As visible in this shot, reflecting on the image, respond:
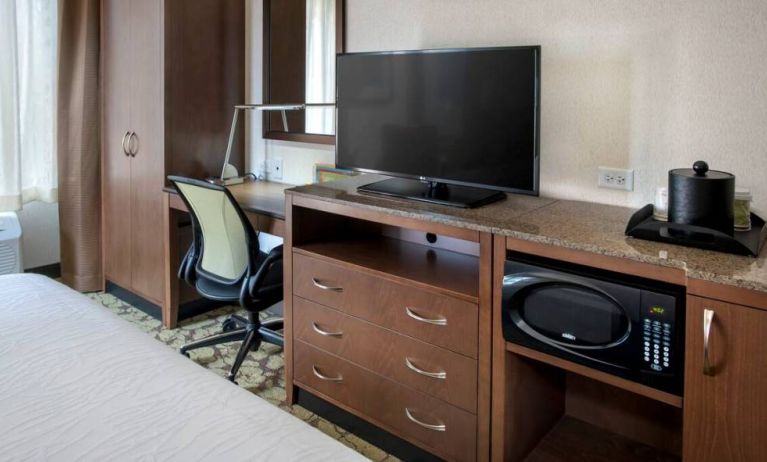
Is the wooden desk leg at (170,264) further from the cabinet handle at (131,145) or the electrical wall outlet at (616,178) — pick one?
the electrical wall outlet at (616,178)

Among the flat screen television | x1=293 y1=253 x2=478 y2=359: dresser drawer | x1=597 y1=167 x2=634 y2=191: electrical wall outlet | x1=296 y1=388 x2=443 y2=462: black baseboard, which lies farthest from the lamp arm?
x1=597 y1=167 x2=634 y2=191: electrical wall outlet

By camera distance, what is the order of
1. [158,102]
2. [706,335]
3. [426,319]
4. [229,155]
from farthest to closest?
[229,155]
[158,102]
[426,319]
[706,335]

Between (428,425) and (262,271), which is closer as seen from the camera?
(428,425)

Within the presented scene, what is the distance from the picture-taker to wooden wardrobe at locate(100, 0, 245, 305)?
9.97 ft

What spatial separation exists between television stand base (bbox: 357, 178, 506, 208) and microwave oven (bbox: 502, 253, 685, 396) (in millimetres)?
366

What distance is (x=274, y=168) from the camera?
10.6 ft

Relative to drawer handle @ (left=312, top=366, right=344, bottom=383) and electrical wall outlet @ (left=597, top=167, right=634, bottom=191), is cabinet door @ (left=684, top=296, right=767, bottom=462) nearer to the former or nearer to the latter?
electrical wall outlet @ (left=597, top=167, right=634, bottom=191)

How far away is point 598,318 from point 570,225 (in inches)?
12.0

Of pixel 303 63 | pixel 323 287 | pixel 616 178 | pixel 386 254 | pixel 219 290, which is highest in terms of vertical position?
pixel 303 63

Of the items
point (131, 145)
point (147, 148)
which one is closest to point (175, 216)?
point (147, 148)

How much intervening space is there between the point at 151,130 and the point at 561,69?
6.87 ft

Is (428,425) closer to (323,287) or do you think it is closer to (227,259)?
(323,287)

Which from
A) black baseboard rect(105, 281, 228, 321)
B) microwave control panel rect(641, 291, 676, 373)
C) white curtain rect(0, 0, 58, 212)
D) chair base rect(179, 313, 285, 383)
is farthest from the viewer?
white curtain rect(0, 0, 58, 212)

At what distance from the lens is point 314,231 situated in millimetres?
2324
